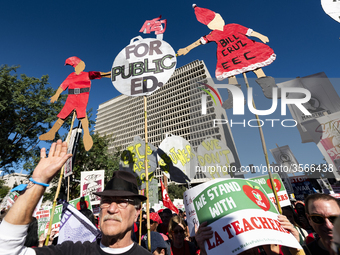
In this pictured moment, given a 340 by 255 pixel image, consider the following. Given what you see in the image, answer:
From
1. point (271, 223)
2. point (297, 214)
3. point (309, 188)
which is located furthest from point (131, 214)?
point (309, 188)

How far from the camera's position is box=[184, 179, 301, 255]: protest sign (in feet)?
4.80

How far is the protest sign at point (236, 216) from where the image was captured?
1464 millimetres

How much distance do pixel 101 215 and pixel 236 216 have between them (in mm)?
1158

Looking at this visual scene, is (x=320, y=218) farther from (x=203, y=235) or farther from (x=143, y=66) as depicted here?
(x=143, y=66)

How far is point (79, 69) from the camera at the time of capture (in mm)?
5609

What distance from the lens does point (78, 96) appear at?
5.15 meters

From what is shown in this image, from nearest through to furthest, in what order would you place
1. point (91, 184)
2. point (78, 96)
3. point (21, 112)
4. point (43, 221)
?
point (78, 96) → point (43, 221) → point (91, 184) → point (21, 112)

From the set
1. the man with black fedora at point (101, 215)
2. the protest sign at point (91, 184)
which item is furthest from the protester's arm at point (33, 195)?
the protest sign at point (91, 184)

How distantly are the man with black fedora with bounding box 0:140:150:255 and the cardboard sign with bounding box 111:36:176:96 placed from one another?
245cm

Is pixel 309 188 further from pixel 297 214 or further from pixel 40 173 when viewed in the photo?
pixel 40 173

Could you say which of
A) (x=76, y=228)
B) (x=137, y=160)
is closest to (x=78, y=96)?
(x=137, y=160)

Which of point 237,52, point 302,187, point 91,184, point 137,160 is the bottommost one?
point 302,187

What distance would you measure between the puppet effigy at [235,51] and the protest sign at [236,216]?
2.47 m

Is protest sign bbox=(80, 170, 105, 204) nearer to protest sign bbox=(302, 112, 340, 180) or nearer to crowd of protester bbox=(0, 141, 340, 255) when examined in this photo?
crowd of protester bbox=(0, 141, 340, 255)
